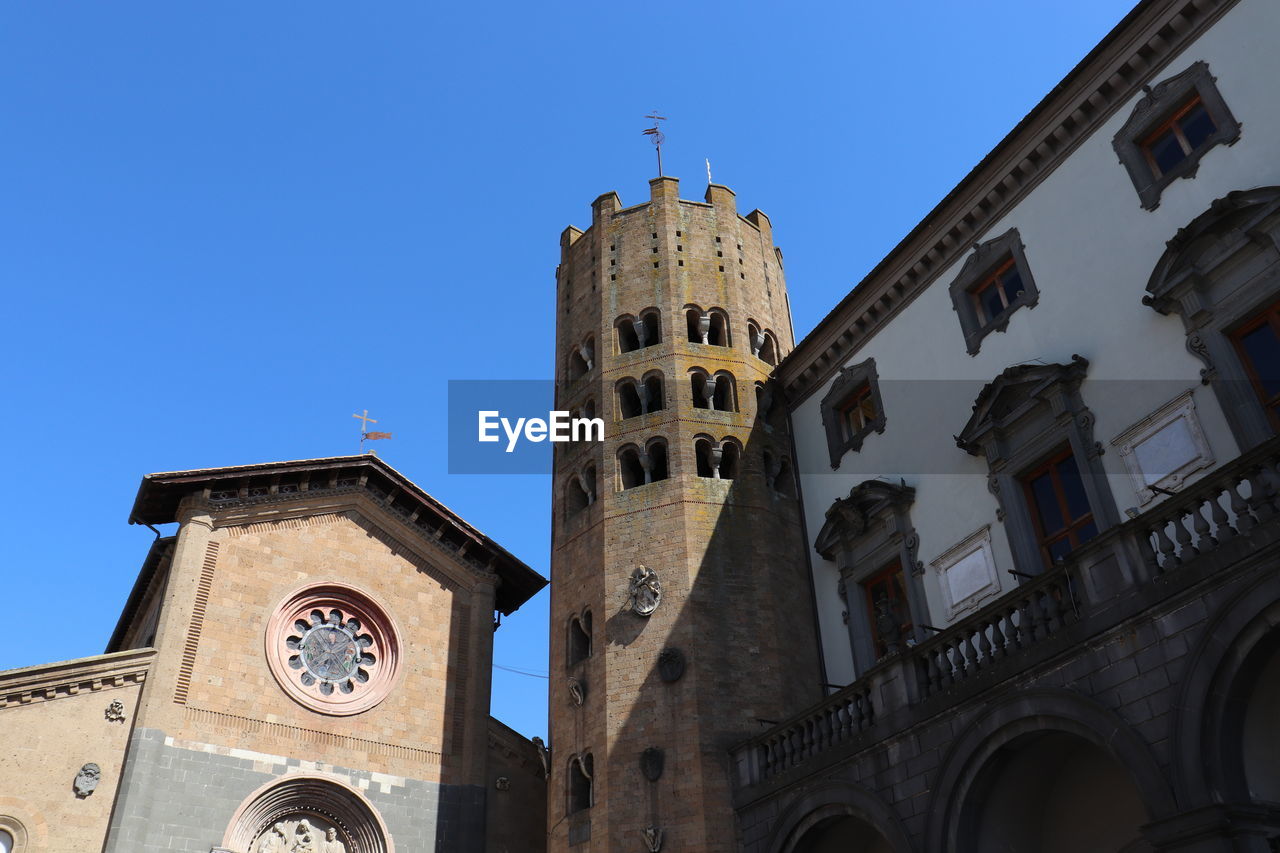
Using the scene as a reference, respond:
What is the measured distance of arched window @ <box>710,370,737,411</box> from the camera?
24.7 metres

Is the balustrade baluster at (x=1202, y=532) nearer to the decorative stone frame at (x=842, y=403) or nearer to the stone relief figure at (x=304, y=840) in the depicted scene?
the decorative stone frame at (x=842, y=403)

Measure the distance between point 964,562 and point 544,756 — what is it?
1006cm

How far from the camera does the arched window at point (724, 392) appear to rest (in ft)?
81.0

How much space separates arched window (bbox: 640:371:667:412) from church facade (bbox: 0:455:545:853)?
16.5 feet

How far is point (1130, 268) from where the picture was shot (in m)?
16.0

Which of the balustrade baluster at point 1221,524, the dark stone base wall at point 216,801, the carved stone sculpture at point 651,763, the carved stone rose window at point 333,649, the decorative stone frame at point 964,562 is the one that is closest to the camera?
the balustrade baluster at point 1221,524

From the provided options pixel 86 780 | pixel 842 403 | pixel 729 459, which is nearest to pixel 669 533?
pixel 729 459

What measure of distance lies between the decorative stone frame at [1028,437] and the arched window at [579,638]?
8696 millimetres

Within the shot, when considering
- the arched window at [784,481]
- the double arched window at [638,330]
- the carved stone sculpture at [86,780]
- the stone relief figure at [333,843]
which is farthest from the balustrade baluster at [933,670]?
the carved stone sculpture at [86,780]

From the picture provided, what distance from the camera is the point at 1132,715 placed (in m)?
12.0

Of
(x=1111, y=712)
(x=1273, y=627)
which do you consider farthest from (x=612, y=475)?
(x=1273, y=627)

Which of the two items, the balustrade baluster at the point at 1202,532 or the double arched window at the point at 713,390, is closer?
the balustrade baluster at the point at 1202,532

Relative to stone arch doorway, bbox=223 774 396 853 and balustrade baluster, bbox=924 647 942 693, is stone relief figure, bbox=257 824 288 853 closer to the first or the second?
stone arch doorway, bbox=223 774 396 853

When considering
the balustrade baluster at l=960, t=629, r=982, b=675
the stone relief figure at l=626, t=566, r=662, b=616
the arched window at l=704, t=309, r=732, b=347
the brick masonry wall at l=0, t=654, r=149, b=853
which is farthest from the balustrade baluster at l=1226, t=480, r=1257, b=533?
the brick masonry wall at l=0, t=654, r=149, b=853
